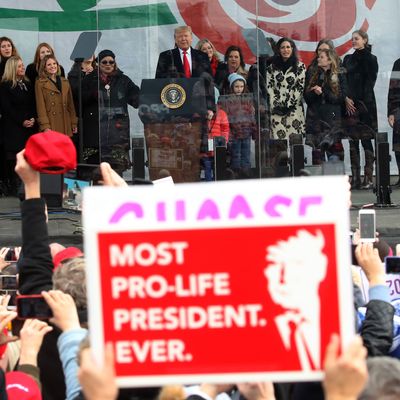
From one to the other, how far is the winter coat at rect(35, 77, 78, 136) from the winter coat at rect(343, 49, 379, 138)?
11.8ft

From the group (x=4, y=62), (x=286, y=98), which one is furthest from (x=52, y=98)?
(x=286, y=98)

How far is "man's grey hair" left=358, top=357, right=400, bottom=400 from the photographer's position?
330cm

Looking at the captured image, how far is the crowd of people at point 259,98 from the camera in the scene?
14406 millimetres

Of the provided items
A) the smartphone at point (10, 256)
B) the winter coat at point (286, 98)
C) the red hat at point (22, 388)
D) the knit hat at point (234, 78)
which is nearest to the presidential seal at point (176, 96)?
the knit hat at point (234, 78)

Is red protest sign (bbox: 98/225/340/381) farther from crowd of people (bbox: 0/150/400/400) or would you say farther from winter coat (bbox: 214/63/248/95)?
winter coat (bbox: 214/63/248/95)

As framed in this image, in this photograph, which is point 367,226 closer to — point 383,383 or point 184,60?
point 383,383

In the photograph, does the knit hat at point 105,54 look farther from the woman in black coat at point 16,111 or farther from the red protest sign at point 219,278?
the red protest sign at point 219,278

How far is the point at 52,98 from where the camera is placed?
15641mm

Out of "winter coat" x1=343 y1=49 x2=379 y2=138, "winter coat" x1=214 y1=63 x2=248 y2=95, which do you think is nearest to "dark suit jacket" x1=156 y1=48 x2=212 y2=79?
"winter coat" x1=214 y1=63 x2=248 y2=95

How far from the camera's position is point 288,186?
3070 mm

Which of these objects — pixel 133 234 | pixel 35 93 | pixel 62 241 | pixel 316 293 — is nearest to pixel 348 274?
pixel 316 293

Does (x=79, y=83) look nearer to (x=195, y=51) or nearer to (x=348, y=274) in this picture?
(x=195, y=51)

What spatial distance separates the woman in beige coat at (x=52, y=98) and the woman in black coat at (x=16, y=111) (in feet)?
0.49

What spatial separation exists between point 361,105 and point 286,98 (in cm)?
97
